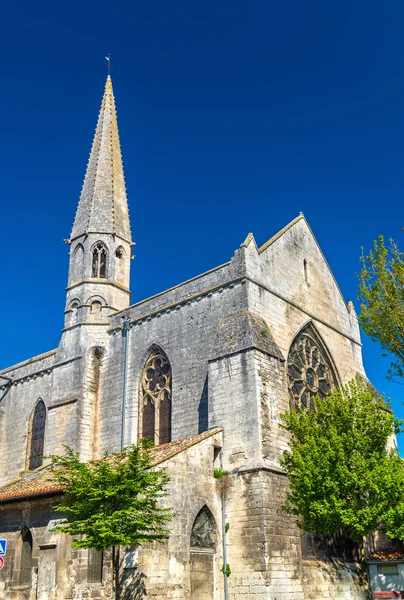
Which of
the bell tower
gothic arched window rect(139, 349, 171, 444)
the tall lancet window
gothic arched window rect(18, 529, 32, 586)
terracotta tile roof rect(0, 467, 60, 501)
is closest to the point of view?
terracotta tile roof rect(0, 467, 60, 501)

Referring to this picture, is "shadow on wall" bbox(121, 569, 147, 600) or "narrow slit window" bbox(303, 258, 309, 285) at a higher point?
"narrow slit window" bbox(303, 258, 309, 285)

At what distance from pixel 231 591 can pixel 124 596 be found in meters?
3.43

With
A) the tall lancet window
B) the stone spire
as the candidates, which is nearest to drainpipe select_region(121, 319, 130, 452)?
the tall lancet window

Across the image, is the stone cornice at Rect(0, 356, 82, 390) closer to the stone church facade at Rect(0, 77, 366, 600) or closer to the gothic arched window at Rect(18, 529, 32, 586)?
the stone church facade at Rect(0, 77, 366, 600)

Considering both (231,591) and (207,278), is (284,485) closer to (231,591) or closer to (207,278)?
(231,591)

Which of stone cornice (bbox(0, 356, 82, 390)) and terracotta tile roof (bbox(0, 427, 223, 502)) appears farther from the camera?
stone cornice (bbox(0, 356, 82, 390))

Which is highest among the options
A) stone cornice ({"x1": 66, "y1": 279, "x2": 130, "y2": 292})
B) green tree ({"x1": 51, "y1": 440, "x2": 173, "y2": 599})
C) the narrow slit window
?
stone cornice ({"x1": 66, "y1": 279, "x2": 130, "y2": 292})

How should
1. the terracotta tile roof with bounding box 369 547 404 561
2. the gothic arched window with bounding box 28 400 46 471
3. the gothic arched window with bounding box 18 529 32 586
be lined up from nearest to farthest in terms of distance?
the gothic arched window with bounding box 18 529 32 586 → the terracotta tile roof with bounding box 369 547 404 561 → the gothic arched window with bounding box 28 400 46 471

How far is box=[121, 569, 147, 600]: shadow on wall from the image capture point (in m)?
13.5

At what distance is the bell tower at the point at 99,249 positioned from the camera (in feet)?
79.7

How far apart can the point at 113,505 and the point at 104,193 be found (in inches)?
660

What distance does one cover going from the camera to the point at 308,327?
2239cm

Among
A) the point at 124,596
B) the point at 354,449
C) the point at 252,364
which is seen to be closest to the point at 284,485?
the point at 354,449

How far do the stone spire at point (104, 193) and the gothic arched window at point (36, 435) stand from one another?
25.2ft
